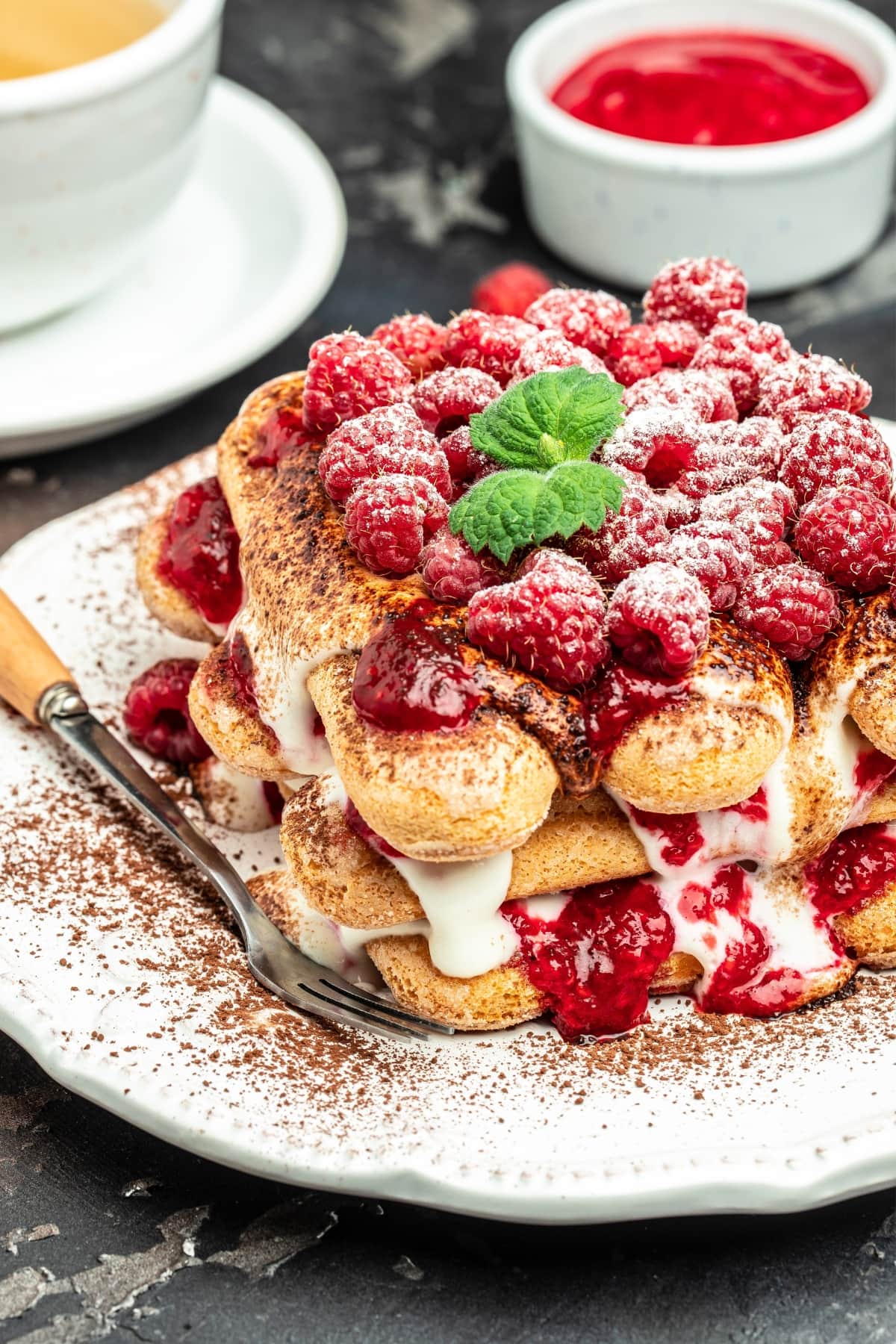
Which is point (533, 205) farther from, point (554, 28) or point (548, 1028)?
point (548, 1028)

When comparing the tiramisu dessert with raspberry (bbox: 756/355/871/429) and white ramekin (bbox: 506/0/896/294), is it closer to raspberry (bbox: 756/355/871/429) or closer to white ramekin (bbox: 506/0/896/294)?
raspberry (bbox: 756/355/871/429)

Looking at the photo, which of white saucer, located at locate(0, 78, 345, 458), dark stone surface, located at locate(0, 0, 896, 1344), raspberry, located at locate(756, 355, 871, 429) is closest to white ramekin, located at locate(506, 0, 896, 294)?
white saucer, located at locate(0, 78, 345, 458)

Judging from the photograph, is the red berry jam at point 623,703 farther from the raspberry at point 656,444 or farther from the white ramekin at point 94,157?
the white ramekin at point 94,157

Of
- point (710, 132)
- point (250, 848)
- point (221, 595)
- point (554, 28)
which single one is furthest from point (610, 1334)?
point (554, 28)

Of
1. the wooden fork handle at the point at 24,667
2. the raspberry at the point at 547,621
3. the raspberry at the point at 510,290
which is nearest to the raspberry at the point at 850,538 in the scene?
the raspberry at the point at 547,621

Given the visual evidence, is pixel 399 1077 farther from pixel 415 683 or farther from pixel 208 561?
pixel 208 561

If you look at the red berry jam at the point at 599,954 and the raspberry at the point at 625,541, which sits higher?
the raspberry at the point at 625,541

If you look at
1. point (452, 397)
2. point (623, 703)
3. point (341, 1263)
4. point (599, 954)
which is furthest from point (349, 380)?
point (341, 1263)
